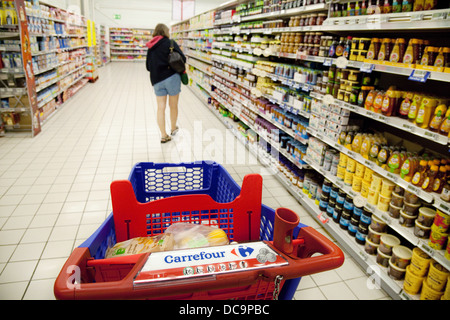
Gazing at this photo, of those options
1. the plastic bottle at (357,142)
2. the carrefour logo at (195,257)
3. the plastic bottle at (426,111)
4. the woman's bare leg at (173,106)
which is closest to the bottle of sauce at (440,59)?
the plastic bottle at (426,111)

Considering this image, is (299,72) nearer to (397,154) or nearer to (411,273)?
(397,154)

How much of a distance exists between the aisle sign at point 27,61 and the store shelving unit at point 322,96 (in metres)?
3.47

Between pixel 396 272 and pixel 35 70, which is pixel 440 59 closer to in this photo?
pixel 396 272

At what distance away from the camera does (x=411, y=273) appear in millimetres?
2037

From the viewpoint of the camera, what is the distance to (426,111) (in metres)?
1.93

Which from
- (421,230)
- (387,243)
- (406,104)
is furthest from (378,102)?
(387,243)

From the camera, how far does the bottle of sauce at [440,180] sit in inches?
72.7

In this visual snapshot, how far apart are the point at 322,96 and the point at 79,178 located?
3077 millimetres

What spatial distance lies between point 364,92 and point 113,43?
20315mm

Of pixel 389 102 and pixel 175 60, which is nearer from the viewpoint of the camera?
pixel 389 102

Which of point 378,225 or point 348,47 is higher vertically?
point 348,47

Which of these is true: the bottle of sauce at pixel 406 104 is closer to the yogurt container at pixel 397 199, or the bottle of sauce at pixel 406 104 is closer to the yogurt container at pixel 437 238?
the yogurt container at pixel 397 199

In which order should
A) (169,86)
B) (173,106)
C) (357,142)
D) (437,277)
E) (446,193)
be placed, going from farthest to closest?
1. (173,106)
2. (169,86)
3. (357,142)
4. (437,277)
5. (446,193)

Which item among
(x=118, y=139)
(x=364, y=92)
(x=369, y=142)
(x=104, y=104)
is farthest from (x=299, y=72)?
(x=104, y=104)
